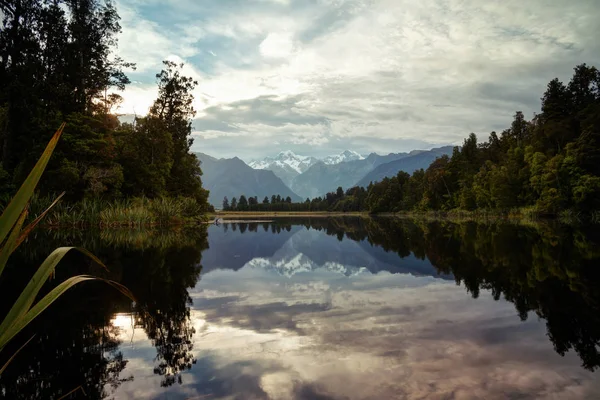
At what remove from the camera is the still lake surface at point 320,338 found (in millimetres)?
4453

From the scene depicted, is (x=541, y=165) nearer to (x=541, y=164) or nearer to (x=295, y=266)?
(x=541, y=164)

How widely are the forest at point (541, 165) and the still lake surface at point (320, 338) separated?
55.5 meters

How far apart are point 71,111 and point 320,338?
40246mm

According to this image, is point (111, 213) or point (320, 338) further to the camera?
point (111, 213)

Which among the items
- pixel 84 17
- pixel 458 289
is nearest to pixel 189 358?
pixel 458 289

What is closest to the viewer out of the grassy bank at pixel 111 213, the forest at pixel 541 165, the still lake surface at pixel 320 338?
the still lake surface at pixel 320 338

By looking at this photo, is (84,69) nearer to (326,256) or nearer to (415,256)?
(326,256)

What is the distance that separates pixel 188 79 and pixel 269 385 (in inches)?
2041

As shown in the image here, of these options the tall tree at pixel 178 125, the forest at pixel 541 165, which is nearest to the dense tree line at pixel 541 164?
the forest at pixel 541 165

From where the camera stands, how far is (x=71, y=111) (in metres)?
37.5

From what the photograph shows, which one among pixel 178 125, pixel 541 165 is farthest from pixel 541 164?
pixel 178 125

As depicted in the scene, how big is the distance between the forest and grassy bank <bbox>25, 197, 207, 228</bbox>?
55598 mm

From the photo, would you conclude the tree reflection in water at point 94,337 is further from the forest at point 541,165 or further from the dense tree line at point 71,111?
the forest at point 541,165

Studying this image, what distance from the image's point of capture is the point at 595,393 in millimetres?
4215
